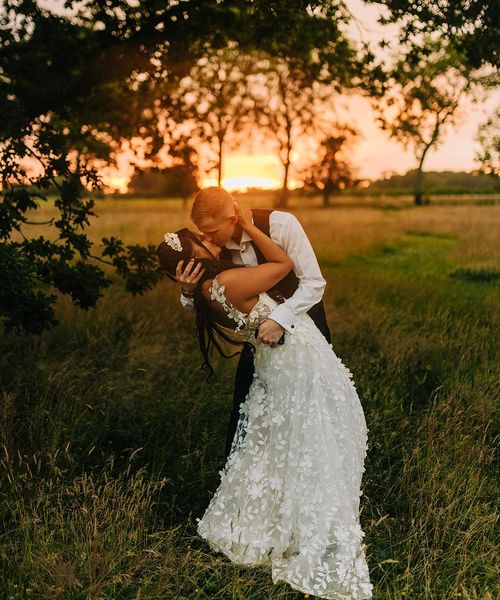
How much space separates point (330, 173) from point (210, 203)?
53.9 metres

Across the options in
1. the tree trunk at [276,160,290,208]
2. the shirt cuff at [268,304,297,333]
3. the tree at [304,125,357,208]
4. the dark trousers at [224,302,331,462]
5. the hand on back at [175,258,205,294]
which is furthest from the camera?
the tree at [304,125,357,208]

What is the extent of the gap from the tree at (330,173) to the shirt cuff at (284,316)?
41.1 m

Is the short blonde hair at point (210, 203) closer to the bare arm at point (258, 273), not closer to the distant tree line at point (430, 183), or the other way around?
the bare arm at point (258, 273)

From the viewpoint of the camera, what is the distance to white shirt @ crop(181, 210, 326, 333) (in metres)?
3.48

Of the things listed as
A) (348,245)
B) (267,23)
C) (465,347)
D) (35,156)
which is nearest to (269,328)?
(35,156)

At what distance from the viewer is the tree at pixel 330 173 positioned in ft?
163

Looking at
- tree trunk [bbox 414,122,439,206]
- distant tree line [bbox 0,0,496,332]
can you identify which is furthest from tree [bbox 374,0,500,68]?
tree trunk [bbox 414,122,439,206]

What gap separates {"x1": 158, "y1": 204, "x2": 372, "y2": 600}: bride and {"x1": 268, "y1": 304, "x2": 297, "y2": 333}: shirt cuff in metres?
0.07

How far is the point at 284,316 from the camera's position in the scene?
3.48m

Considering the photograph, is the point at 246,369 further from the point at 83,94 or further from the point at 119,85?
the point at 119,85

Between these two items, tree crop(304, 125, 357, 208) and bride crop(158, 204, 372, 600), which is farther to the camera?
tree crop(304, 125, 357, 208)

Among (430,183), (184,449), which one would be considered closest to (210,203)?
(184,449)

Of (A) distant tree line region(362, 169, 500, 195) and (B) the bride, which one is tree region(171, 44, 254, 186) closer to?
(B) the bride

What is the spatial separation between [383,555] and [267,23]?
23.5 ft
